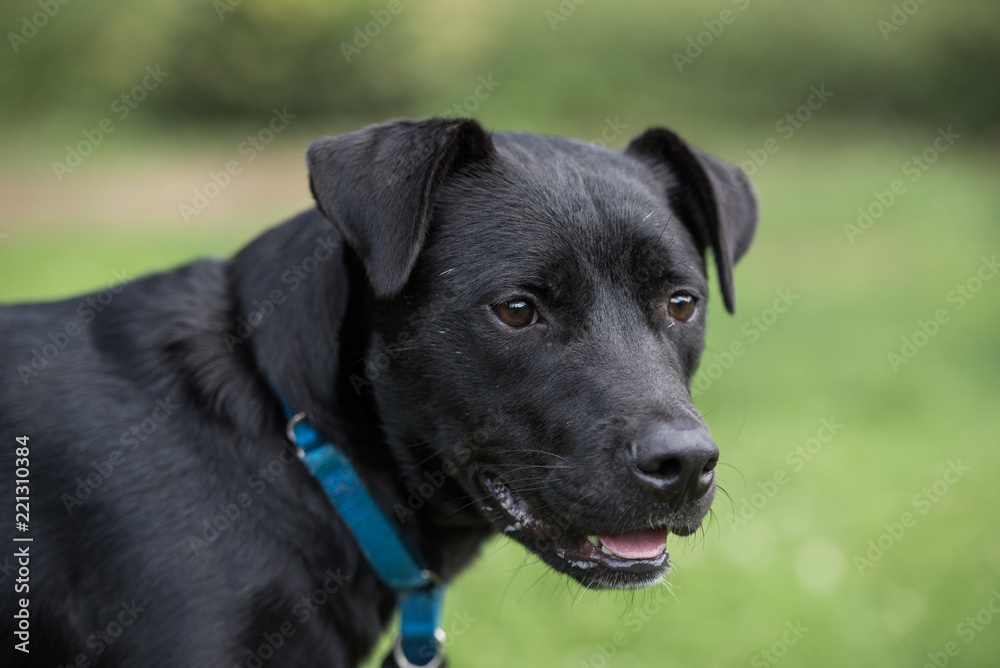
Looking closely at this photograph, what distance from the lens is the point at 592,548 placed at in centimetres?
258

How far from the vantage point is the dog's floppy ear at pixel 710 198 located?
10.5 ft

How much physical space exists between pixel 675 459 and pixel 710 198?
4.09ft

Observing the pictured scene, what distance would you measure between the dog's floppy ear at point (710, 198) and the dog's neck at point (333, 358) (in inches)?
47.6

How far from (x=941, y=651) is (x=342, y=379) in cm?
311

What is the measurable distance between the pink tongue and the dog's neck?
19.3 inches

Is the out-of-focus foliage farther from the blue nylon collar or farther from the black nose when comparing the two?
the black nose

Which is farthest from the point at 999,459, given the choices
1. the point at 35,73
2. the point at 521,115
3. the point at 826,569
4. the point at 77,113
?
the point at 35,73

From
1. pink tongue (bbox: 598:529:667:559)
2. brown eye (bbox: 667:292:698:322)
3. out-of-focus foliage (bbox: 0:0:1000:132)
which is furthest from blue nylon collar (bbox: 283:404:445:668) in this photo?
out-of-focus foliage (bbox: 0:0:1000:132)

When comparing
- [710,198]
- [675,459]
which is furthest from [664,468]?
[710,198]

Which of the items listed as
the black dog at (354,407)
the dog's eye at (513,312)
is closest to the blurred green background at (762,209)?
the black dog at (354,407)

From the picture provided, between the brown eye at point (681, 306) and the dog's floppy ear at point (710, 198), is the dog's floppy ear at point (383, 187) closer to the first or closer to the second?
the brown eye at point (681, 306)

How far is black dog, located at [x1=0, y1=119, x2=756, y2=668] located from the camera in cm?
246

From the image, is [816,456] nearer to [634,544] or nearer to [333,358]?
[634,544]

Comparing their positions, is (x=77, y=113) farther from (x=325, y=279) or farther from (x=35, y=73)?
(x=325, y=279)
